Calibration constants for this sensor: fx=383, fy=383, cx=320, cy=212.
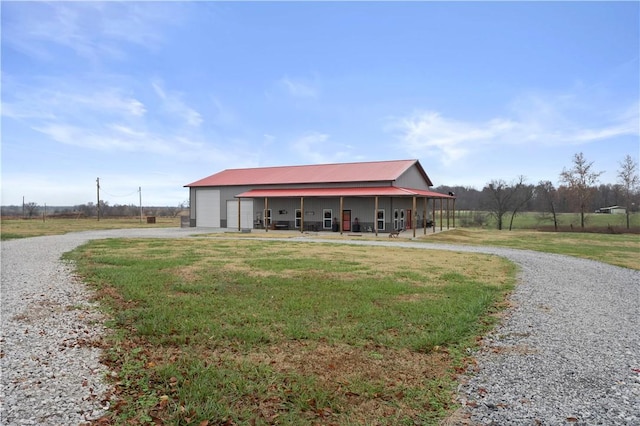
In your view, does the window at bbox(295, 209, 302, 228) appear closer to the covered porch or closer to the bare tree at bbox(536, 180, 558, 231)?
the covered porch

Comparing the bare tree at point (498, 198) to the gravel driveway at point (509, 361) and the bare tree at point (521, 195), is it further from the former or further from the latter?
the gravel driveway at point (509, 361)

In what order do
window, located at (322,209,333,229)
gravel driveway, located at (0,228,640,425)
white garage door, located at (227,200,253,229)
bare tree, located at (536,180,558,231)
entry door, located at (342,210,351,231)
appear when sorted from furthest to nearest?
bare tree, located at (536,180,558,231)
white garage door, located at (227,200,253,229)
window, located at (322,209,333,229)
entry door, located at (342,210,351,231)
gravel driveway, located at (0,228,640,425)

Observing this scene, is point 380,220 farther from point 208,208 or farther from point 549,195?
point 549,195

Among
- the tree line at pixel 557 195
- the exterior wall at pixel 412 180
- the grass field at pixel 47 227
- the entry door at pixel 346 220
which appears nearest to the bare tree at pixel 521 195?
the tree line at pixel 557 195

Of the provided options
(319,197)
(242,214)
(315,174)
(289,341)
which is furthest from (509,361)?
(242,214)

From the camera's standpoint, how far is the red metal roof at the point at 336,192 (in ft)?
83.8

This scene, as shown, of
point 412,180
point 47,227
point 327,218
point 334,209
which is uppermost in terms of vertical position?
point 412,180

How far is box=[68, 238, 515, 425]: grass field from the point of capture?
3650 mm

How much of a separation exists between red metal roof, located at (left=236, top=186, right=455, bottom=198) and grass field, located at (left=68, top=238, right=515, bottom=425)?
1490 cm

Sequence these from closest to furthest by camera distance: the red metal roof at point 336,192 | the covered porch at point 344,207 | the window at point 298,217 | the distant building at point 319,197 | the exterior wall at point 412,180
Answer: the red metal roof at point 336,192 → the covered porch at point 344,207 → the distant building at point 319,197 → the exterior wall at point 412,180 → the window at point 298,217

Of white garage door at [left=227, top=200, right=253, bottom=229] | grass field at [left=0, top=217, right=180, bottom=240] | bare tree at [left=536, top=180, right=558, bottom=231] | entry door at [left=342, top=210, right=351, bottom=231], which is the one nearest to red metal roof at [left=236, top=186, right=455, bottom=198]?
white garage door at [left=227, top=200, right=253, bottom=229]

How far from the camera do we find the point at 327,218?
29812 mm

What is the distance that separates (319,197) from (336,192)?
2052 mm

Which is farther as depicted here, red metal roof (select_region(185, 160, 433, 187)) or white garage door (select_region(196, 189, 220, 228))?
white garage door (select_region(196, 189, 220, 228))
